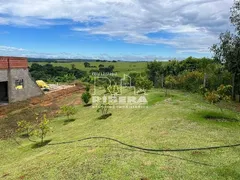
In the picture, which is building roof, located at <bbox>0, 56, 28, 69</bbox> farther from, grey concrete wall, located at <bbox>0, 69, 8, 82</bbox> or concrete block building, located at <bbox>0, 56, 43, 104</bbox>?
grey concrete wall, located at <bbox>0, 69, 8, 82</bbox>

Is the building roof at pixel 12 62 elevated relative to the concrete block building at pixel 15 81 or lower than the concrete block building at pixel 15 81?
elevated

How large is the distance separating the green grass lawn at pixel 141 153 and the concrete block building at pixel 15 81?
1001 centimetres

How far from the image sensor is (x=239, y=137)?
8508mm

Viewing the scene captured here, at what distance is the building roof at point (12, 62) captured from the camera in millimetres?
19848

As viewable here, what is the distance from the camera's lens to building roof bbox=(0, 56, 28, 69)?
19848 millimetres

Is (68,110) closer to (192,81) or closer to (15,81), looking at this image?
(15,81)

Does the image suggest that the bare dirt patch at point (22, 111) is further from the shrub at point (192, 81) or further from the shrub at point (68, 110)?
the shrub at point (192, 81)

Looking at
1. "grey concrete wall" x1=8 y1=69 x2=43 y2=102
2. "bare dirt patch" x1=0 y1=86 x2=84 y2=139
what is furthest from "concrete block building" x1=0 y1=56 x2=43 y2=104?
"bare dirt patch" x1=0 y1=86 x2=84 y2=139

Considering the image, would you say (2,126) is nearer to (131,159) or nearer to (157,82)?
Answer: (131,159)

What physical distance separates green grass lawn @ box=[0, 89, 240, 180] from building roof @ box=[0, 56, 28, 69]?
33.6 ft

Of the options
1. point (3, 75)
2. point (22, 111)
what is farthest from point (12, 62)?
point (22, 111)

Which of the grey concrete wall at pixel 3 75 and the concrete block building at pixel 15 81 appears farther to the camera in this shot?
the concrete block building at pixel 15 81

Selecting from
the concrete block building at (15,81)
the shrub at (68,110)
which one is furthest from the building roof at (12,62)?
the shrub at (68,110)

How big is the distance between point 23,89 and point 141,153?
59.7ft
